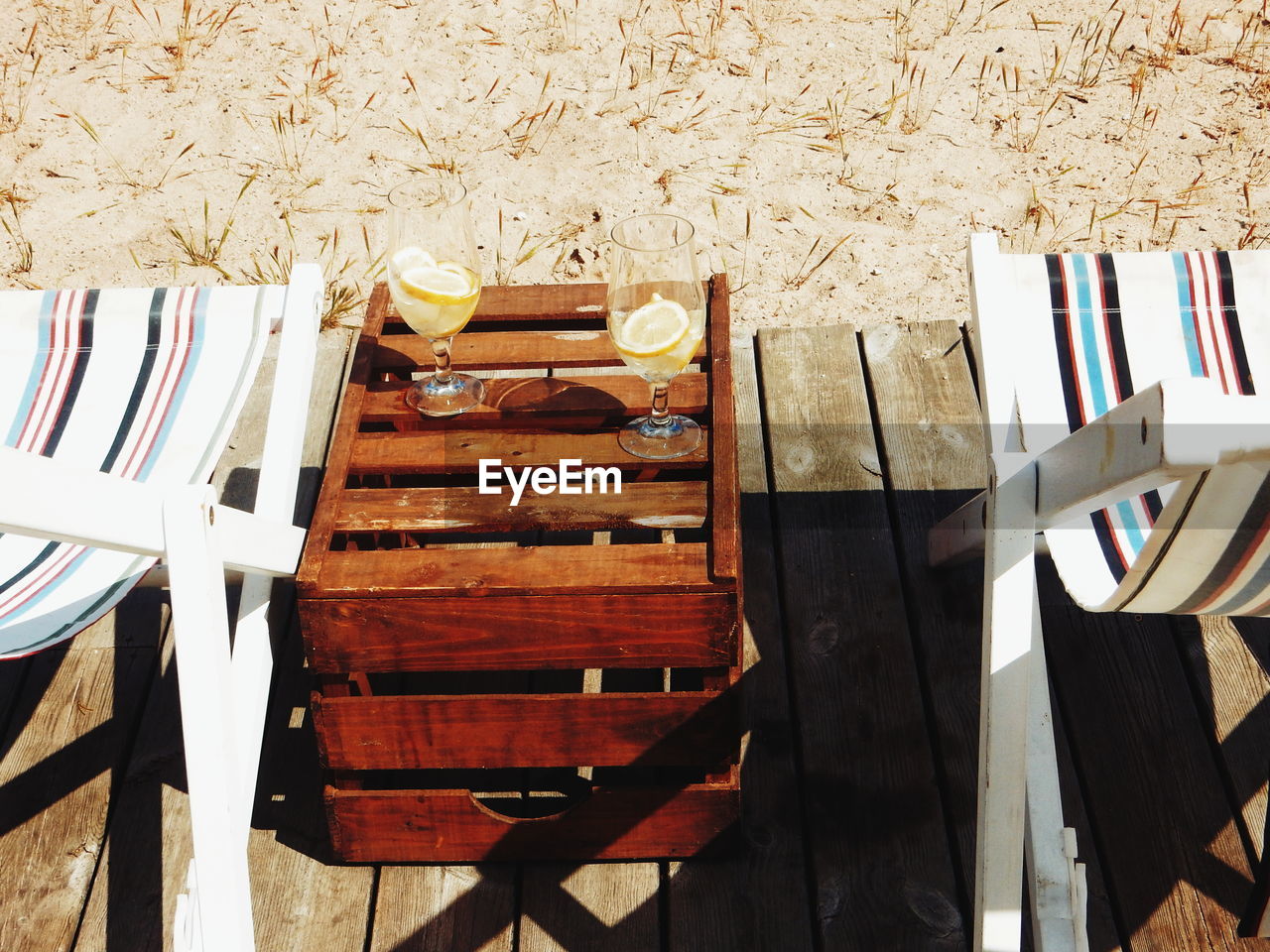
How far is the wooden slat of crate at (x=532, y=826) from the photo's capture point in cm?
158

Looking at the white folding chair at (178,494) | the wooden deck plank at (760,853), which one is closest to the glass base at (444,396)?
the white folding chair at (178,494)

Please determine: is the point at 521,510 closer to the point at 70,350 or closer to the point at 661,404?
the point at 661,404

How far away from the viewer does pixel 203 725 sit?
1.24m

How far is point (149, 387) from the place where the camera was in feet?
5.77

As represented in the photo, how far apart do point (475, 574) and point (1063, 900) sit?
2.55 feet

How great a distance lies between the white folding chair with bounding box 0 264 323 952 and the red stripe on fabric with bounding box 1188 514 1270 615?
1.02 m

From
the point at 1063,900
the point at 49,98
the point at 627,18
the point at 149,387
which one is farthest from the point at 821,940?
the point at 49,98

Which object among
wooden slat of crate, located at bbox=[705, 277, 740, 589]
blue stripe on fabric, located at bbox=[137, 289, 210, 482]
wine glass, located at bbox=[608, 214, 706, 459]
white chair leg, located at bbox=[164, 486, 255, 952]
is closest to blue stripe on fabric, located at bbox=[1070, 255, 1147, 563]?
wooden slat of crate, located at bbox=[705, 277, 740, 589]

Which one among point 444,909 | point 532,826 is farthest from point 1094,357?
point 444,909

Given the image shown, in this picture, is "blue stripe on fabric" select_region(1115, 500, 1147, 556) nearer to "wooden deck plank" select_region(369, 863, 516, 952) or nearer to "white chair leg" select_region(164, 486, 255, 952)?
"wooden deck plank" select_region(369, 863, 516, 952)

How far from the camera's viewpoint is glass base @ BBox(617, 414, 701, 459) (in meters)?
1.56

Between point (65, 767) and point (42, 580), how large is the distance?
46 cm

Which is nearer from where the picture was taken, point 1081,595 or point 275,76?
point 1081,595

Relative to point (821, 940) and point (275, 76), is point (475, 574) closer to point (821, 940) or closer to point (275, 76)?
point (821, 940)
